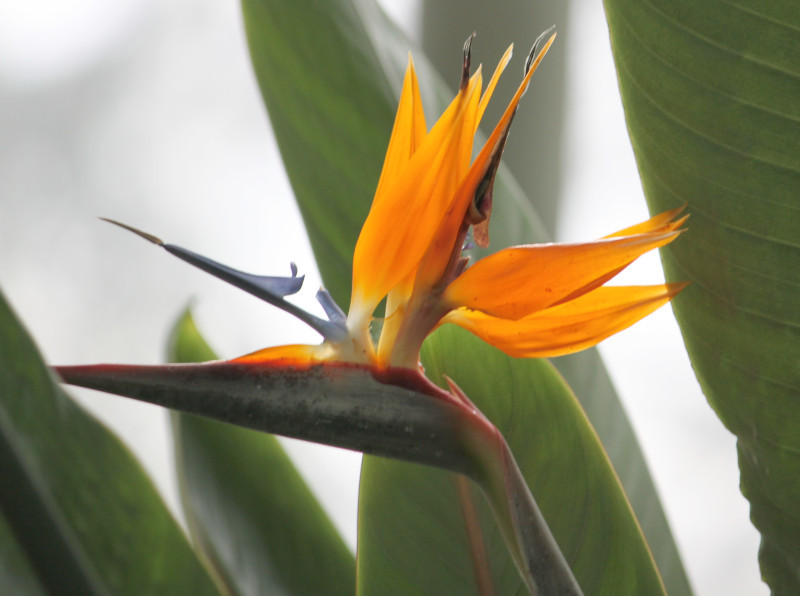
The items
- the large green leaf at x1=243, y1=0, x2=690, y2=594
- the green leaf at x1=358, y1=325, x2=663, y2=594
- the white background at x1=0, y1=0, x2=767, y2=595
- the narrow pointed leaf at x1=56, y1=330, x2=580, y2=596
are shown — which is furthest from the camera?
the white background at x1=0, y1=0, x2=767, y2=595

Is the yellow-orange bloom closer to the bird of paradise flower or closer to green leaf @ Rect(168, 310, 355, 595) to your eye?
the bird of paradise flower

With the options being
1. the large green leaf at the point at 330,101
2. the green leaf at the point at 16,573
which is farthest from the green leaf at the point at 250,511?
the green leaf at the point at 16,573

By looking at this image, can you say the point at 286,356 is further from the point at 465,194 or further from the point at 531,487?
the point at 531,487

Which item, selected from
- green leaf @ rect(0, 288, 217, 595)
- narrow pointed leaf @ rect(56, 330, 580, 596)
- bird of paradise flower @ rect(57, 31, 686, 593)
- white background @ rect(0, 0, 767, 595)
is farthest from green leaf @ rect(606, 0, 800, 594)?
white background @ rect(0, 0, 767, 595)

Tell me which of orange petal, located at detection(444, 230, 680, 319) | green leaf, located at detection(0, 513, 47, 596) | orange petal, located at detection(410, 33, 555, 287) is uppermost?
orange petal, located at detection(410, 33, 555, 287)

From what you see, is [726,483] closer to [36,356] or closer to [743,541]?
[743,541]

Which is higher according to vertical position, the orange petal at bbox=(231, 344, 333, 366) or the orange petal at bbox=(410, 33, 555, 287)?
the orange petal at bbox=(410, 33, 555, 287)

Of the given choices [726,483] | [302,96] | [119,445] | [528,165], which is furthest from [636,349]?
[119,445]

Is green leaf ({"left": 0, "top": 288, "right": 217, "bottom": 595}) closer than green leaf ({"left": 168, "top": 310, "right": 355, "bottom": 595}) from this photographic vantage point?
Yes
